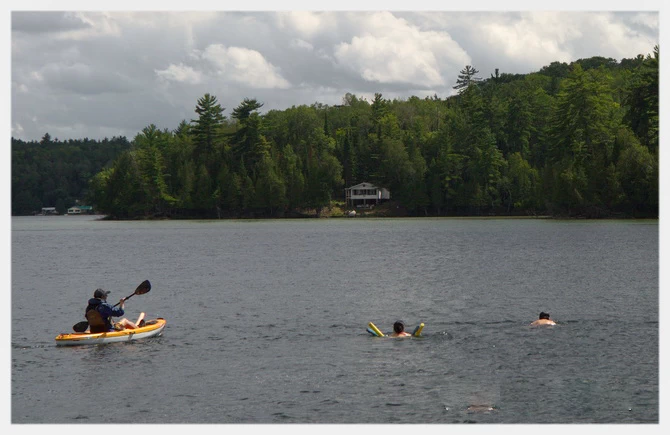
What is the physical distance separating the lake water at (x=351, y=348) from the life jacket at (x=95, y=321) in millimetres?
598

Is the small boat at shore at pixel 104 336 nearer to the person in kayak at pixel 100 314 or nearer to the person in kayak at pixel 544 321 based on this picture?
the person in kayak at pixel 100 314

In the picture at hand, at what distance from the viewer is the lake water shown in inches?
803

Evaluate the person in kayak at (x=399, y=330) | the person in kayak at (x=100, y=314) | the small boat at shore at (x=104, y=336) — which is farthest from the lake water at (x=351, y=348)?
the person in kayak at (x=100, y=314)

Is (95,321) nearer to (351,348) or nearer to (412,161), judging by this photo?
(351,348)

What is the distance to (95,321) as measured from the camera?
2841cm

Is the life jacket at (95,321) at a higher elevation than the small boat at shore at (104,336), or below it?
higher

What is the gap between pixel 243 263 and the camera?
63.9 m

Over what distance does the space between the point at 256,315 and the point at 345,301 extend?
18.7 ft

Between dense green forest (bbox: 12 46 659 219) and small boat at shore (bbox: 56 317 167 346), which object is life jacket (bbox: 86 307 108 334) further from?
dense green forest (bbox: 12 46 659 219)

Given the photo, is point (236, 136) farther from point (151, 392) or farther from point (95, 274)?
point (151, 392)

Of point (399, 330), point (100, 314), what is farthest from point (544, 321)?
point (100, 314)

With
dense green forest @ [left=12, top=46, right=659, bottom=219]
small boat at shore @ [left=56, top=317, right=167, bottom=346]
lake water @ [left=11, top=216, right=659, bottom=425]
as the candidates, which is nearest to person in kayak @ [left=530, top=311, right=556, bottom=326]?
lake water @ [left=11, top=216, right=659, bottom=425]

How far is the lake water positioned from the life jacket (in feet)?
1.96

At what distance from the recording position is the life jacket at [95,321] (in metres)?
28.4
